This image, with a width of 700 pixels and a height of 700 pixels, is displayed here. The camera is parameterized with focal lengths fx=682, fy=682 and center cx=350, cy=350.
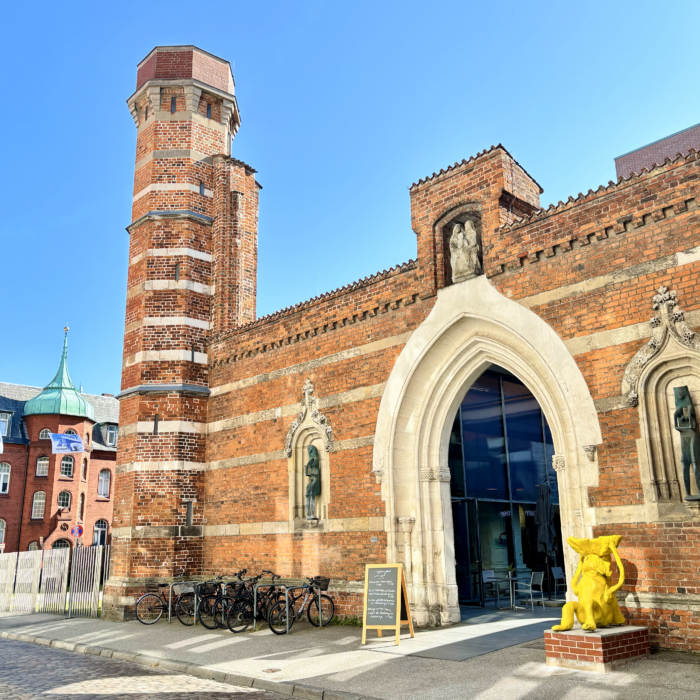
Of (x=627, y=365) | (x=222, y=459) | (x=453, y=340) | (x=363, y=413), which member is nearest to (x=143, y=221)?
(x=222, y=459)

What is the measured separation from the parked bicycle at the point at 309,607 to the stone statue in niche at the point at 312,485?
51.1 inches

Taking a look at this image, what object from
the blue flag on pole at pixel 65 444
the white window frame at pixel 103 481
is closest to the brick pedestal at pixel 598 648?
the blue flag on pole at pixel 65 444

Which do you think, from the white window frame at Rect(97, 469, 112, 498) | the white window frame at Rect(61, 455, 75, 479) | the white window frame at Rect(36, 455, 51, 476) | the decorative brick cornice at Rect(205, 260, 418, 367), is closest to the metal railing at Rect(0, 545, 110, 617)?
the decorative brick cornice at Rect(205, 260, 418, 367)

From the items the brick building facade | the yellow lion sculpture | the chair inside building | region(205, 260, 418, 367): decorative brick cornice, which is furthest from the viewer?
the chair inside building

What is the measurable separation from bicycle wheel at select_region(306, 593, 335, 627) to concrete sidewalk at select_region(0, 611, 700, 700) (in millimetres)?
307

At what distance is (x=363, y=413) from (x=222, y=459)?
4702 mm

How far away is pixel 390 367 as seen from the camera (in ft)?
42.7

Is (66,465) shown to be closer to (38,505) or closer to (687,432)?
(38,505)

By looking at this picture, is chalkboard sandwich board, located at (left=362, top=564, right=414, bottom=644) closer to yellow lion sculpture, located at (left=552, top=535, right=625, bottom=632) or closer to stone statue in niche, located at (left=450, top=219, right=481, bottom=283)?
yellow lion sculpture, located at (left=552, top=535, right=625, bottom=632)

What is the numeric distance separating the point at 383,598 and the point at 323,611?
2.58 meters

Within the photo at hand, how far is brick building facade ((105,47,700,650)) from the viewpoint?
9.40 metres

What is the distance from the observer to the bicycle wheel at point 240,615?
42.3 ft

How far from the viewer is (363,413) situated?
1327 cm

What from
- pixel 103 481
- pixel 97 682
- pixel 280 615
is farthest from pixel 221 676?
pixel 103 481
